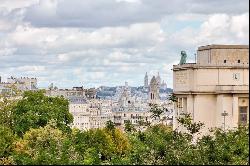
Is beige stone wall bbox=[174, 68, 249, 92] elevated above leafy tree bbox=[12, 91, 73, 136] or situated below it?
above

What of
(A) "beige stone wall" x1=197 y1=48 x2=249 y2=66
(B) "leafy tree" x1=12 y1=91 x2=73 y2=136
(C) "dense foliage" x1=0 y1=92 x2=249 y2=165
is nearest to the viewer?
(C) "dense foliage" x1=0 y1=92 x2=249 y2=165

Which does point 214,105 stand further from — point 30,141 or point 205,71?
point 30,141

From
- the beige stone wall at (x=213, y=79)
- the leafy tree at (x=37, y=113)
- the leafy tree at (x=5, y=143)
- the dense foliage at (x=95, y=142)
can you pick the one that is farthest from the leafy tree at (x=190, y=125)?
the leafy tree at (x=37, y=113)

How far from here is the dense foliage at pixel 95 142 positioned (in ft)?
106

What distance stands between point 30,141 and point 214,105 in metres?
12.5

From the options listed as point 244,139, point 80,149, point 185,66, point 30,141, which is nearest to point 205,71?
point 185,66

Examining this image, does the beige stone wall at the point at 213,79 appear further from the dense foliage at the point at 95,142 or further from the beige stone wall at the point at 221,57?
the dense foliage at the point at 95,142

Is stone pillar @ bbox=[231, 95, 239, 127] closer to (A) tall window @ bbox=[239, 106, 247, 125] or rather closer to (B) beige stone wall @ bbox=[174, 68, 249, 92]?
(A) tall window @ bbox=[239, 106, 247, 125]

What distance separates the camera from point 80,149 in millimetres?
50062

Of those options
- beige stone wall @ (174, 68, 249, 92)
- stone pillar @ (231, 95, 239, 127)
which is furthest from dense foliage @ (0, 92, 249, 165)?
stone pillar @ (231, 95, 239, 127)

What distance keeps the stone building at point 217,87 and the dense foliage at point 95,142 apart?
183cm

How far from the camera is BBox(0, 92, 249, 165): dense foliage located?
3231 centimetres

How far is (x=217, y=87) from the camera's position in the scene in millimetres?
53188

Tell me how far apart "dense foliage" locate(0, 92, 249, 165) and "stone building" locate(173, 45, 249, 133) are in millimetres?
1834
